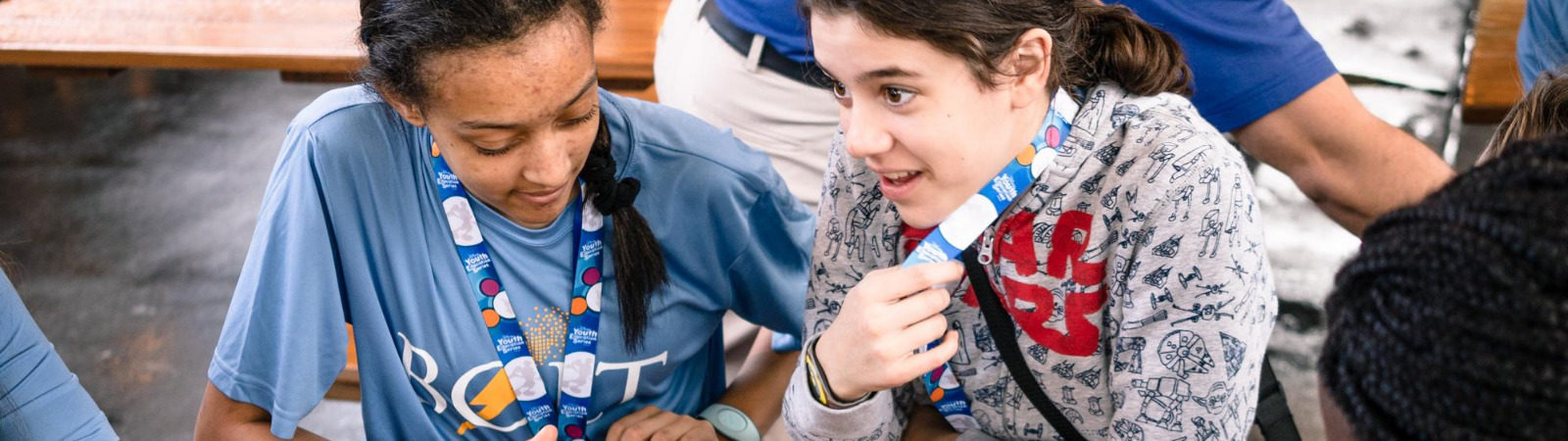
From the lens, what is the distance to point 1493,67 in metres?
2.68

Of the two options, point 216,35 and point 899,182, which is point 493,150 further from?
point 216,35

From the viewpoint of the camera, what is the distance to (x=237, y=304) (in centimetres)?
153

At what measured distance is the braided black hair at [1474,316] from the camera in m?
0.67

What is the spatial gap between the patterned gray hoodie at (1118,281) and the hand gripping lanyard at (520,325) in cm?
30

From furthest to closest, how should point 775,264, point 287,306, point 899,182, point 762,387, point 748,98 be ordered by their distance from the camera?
point 748,98
point 762,387
point 775,264
point 287,306
point 899,182

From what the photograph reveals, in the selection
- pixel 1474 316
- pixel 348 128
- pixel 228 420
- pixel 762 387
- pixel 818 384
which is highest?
pixel 1474 316

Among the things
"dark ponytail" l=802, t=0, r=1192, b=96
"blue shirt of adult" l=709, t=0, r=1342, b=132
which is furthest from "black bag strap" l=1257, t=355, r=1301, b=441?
"dark ponytail" l=802, t=0, r=1192, b=96

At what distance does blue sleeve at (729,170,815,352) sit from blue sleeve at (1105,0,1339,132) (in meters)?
0.54

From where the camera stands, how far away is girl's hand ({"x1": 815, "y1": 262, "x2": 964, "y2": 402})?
4.12 feet

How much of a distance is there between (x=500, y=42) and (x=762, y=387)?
0.72m

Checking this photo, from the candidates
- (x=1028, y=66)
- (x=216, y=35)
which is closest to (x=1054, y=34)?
(x=1028, y=66)

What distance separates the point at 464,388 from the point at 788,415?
0.43 meters

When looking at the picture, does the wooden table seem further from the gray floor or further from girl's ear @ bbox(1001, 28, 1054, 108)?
girl's ear @ bbox(1001, 28, 1054, 108)

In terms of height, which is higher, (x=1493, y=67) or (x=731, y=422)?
(x=1493, y=67)
